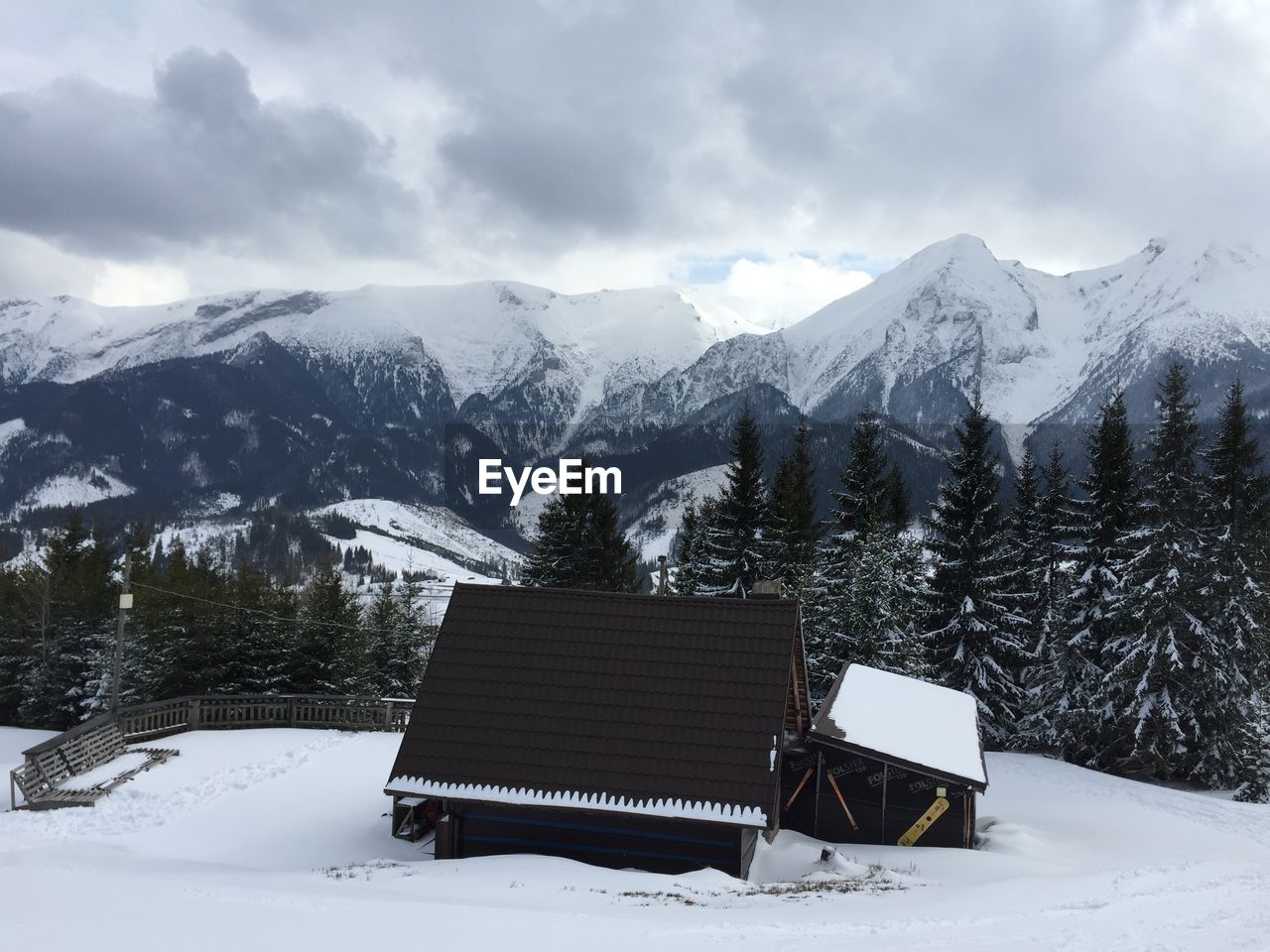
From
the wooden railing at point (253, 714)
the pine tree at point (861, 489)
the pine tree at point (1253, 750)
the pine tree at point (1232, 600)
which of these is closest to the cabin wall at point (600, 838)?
the wooden railing at point (253, 714)

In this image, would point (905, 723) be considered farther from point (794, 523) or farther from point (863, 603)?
point (794, 523)

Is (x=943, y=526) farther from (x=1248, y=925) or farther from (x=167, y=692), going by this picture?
(x=167, y=692)

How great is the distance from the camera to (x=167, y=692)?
121 ft

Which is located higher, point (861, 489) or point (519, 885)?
point (861, 489)

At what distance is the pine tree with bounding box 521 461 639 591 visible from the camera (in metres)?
41.1

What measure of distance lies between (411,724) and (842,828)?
9209 mm

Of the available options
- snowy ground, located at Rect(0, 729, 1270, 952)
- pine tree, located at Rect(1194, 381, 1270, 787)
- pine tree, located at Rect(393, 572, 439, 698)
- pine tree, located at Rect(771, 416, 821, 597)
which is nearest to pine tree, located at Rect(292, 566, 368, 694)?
pine tree, located at Rect(393, 572, 439, 698)

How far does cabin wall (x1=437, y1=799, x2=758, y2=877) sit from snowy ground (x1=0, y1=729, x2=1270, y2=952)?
90 centimetres

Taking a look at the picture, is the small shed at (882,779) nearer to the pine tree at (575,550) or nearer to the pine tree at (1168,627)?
the pine tree at (1168,627)

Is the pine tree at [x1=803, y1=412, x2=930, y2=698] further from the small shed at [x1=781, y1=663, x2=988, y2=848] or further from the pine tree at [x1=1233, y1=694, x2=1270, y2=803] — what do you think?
the pine tree at [x1=1233, y1=694, x2=1270, y2=803]

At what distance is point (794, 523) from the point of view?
39500mm

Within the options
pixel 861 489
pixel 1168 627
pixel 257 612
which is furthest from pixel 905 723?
pixel 257 612

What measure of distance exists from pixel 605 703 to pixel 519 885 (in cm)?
393

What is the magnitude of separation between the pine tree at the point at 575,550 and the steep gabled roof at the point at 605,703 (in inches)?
915
